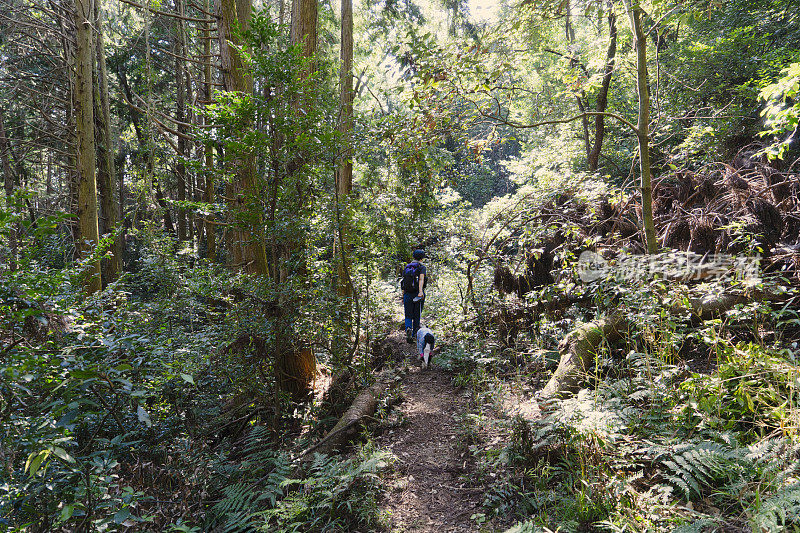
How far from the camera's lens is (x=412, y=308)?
755cm

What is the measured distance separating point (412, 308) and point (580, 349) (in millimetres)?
3468

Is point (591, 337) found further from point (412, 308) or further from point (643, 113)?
point (412, 308)

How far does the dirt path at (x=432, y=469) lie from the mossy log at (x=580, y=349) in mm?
1168

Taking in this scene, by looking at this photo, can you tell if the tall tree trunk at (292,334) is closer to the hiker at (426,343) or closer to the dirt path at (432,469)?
the dirt path at (432,469)

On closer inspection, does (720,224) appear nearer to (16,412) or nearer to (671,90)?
(16,412)

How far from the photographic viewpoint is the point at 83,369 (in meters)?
1.96

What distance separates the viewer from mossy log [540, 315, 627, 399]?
14.3 ft

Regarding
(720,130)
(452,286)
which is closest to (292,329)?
(452,286)

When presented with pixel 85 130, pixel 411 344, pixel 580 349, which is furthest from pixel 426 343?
pixel 85 130

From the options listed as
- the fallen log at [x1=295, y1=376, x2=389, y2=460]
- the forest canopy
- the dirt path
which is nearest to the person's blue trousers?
the forest canopy

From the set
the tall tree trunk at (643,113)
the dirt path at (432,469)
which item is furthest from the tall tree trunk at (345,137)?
the tall tree trunk at (643,113)

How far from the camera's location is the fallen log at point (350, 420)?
4324 millimetres

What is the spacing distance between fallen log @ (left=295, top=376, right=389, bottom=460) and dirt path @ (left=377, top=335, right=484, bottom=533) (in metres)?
0.37

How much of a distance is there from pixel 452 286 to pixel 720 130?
6824 millimetres
